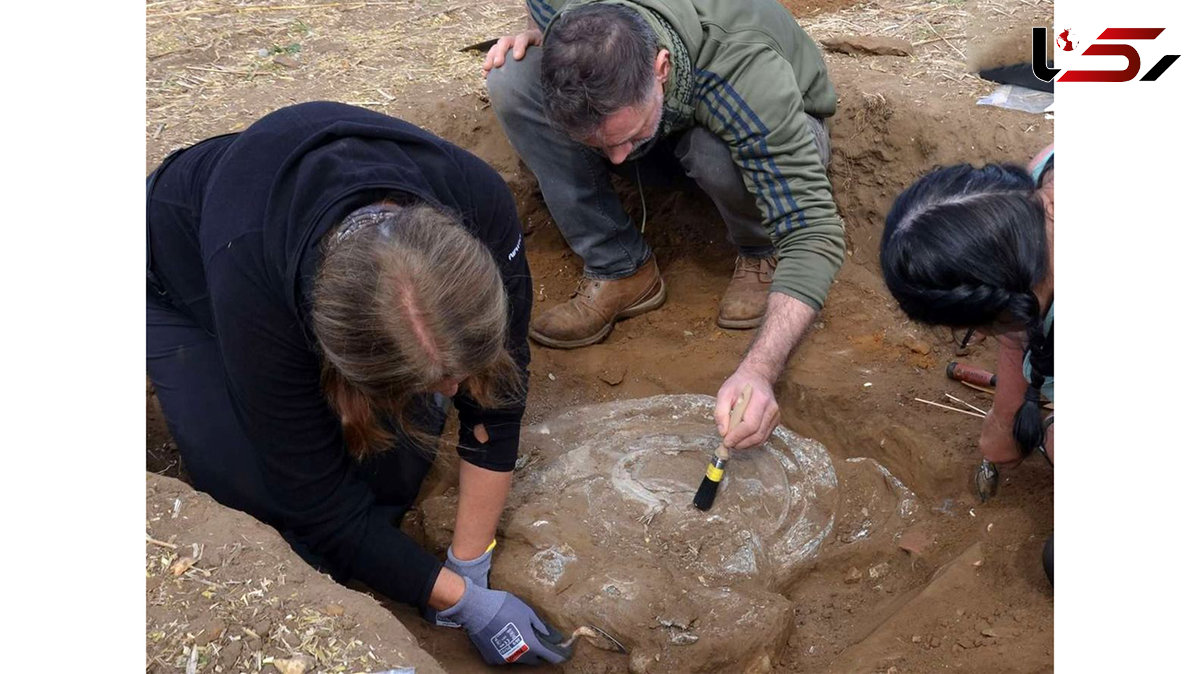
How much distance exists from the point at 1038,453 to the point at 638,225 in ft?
6.30

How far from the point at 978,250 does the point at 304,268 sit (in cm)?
135

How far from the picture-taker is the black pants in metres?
2.86

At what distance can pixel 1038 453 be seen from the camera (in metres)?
3.07

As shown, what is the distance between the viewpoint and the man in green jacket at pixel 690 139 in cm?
299

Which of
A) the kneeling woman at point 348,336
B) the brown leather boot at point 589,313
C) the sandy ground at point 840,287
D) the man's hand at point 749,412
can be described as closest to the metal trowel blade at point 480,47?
the sandy ground at point 840,287

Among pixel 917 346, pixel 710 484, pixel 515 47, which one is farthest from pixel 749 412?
pixel 515 47

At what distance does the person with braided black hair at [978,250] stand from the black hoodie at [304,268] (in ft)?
2.98

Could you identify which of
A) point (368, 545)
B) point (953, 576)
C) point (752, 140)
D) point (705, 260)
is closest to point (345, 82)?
point (705, 260)

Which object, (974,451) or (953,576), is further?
(974,451)

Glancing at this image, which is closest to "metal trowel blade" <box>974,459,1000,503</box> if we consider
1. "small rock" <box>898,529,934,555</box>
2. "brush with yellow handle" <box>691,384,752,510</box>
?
"small rock" <box>898,529,934,555</box>

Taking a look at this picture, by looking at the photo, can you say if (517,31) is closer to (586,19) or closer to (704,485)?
(586,19)

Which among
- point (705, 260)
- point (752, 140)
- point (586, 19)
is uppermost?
point (586, 19)

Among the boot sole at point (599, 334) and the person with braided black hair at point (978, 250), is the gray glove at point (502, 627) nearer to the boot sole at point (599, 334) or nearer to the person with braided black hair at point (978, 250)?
the person with braided black hair at point (978, 250)

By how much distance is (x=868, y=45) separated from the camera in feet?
14.9
